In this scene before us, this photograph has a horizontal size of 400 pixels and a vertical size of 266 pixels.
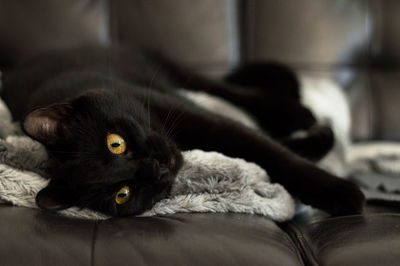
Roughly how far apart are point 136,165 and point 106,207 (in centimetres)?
11

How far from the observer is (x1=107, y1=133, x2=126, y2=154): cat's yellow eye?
3.04 feet

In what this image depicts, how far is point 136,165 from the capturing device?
0.92 metres

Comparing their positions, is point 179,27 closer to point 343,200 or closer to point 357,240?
point 343,200

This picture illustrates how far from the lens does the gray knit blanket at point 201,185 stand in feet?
3.15

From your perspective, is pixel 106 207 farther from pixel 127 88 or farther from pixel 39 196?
pixel 127 88

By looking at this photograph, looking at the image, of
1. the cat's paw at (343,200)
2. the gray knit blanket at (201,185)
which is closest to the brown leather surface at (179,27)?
the gray knit blanket at (201,185)

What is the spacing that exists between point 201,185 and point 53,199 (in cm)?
33

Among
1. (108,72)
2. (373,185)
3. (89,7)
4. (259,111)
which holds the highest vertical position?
(89,7)

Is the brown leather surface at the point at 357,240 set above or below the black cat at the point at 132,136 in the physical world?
below

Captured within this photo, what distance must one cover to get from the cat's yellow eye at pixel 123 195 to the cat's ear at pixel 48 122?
7.5 inches

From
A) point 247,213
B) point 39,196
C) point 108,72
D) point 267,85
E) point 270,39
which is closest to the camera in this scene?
point 39,196

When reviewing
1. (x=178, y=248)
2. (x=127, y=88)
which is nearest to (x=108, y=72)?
(x=127, y=88)

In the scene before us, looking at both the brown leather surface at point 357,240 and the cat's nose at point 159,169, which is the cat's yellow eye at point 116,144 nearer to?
the cat's nose at point 159,169

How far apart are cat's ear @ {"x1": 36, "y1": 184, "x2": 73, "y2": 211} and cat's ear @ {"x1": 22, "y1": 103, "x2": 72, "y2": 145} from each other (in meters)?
0.12
